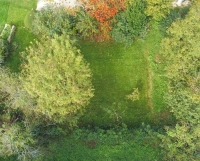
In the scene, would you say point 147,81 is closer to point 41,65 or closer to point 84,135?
point 84,135

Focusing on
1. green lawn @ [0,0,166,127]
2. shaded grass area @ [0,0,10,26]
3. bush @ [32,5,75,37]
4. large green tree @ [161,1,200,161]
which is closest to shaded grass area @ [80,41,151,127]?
green lawn @ [0,0,166,127]

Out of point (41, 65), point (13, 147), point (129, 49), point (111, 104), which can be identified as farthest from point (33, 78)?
point (129, 49)

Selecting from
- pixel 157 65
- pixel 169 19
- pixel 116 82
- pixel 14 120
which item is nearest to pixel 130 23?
pixel 169 19

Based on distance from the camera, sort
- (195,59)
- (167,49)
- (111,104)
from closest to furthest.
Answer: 1. (195,59)
2. (167,49)
3. (111,104)

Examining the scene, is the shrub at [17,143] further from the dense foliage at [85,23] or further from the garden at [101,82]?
the dense foliage at [85,23]

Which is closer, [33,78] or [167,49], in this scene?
[33,78]

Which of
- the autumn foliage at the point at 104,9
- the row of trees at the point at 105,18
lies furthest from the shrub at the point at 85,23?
the autumn foliage at the point at 104,9
